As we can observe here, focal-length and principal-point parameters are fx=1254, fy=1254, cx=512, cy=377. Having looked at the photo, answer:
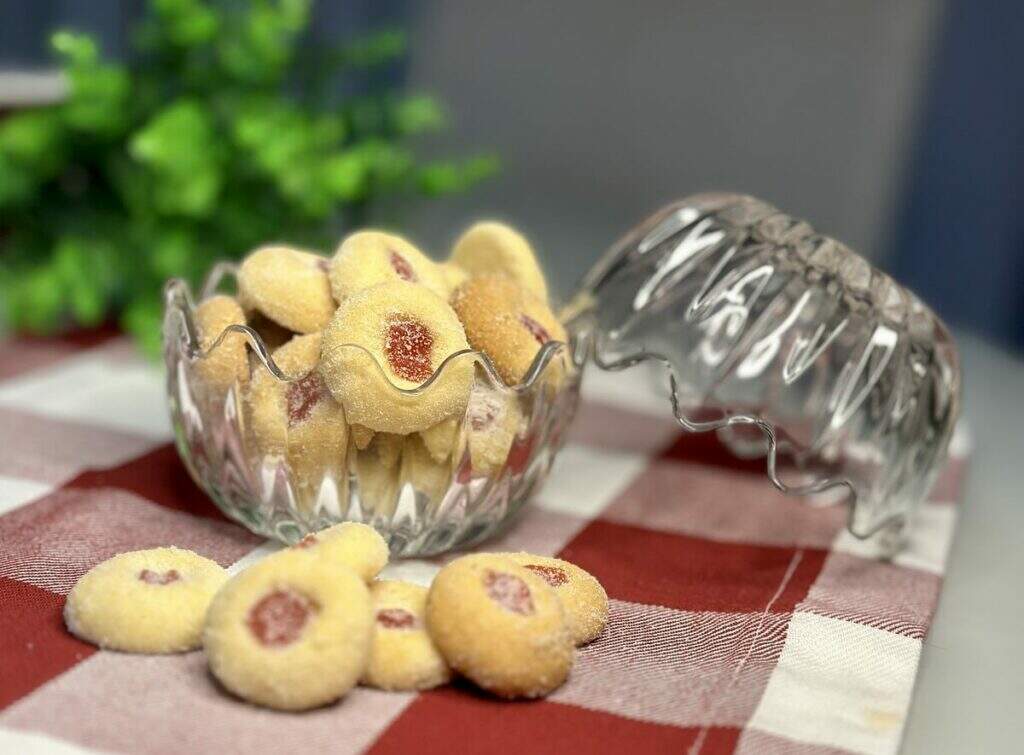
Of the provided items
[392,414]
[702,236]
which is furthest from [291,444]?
[702,236]

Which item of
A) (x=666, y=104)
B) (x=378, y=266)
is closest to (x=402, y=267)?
(x=378, y=266)

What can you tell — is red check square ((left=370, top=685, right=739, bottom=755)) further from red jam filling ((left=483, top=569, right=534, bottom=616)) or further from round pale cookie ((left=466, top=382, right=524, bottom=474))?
round pale cookie ((left=466, top=382, right=524, bottom=474))

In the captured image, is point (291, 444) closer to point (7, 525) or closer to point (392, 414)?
point (392, 414)

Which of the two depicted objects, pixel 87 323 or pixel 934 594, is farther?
pixel 87 323

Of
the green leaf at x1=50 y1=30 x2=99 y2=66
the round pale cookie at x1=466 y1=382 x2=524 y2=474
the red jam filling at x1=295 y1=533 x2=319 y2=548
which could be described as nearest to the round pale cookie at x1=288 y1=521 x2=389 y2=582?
the red jam filling at x1=295 y1=533 x2=319 y2=548

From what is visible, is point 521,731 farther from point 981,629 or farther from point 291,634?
point 981,629

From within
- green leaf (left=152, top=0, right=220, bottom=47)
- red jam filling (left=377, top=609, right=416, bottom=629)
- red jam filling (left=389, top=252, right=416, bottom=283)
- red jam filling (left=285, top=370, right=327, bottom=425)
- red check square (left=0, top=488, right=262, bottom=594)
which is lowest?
red check square (left=0, top=488, right=262, bottom=594)
